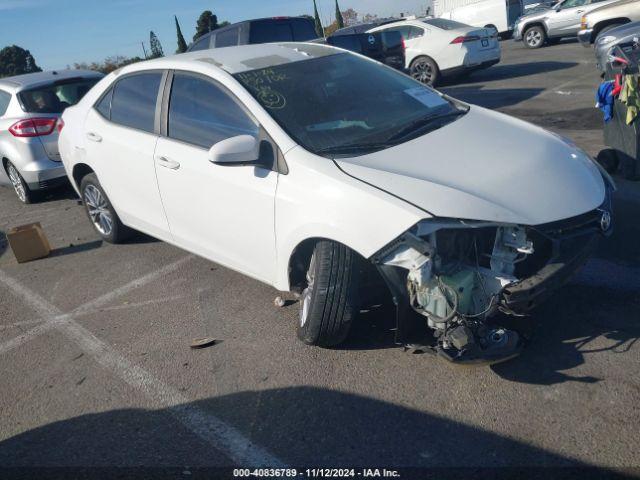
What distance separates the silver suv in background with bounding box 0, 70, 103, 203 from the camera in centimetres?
752

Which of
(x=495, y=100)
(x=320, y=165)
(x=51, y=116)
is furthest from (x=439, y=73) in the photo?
(x=320, y=165)

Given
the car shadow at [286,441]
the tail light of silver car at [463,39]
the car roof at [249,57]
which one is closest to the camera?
the car shadow at [286,441]

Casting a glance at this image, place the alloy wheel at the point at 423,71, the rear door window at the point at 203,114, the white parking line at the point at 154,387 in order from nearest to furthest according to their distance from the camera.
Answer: the white parking line at the point at 154,387, the rear door window at the point at 203,114, the alloy wheel at the point at 423,71

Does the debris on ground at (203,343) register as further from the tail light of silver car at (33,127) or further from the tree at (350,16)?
the tree at (350,16)

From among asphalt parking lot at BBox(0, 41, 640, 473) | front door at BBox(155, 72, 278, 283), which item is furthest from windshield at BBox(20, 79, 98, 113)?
front door at BBox(155, 72, 278, 283)

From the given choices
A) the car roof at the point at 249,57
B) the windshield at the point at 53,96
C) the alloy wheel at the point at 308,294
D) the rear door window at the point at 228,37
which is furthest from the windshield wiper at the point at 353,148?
the rear door window at the point at 228,37

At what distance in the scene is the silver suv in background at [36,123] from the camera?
752 centimetres

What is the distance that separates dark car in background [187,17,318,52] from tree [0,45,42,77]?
33735 millimetres

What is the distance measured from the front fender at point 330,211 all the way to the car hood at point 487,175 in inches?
3.0

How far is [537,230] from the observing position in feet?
10.1

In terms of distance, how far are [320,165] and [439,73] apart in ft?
37.2

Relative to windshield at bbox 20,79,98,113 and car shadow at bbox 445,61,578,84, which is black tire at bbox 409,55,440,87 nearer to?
car shadow at bbox 445,61,578,84

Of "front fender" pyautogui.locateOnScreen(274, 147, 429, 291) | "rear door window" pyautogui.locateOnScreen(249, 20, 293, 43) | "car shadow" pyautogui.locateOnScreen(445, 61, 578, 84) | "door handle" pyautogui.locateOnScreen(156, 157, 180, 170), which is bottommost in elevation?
"car shadow" pyautogui.locateOnScreen(445, 61, 578, 84)

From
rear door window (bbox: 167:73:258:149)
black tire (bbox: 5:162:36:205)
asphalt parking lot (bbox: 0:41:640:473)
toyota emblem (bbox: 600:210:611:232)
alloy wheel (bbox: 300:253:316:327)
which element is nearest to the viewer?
asphalt parking lot (bbox: 0:41:640:473)
